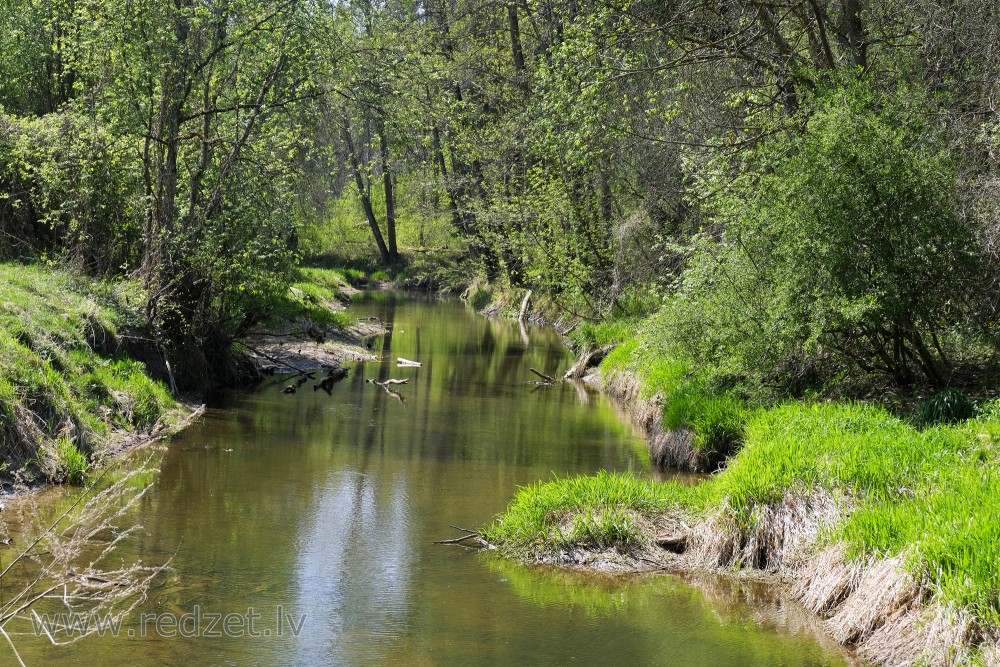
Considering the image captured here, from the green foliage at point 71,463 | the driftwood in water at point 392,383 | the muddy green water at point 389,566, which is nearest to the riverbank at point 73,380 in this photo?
the green foliage at point 71,463

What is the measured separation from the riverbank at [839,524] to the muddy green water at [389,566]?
0.38 metres

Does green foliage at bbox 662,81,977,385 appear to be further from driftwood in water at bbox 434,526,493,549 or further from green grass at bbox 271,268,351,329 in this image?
green grass at bbox 271,268,351,329

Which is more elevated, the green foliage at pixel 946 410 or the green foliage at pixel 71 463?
the green foliage at pixel 946 410

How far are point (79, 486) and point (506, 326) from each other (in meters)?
22.8

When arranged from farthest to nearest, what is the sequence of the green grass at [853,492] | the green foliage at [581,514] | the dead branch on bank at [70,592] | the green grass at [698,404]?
the green grass at [698,404]
the green foliage at [581,514]
the green grass at [853,492]
the dead branch on bank at [70,592]

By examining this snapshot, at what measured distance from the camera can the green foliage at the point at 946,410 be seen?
10391 millimetres

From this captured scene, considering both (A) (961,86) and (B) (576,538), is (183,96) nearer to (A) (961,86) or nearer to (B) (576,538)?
(B) (576,538)

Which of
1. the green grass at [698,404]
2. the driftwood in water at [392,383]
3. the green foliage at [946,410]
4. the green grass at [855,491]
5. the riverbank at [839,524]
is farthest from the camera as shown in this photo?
the driftwood in water at [392,383]

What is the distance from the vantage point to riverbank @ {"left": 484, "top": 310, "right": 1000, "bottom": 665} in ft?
20.6

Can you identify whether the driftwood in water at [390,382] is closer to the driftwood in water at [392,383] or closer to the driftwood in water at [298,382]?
the driftwood in water at [392,383]

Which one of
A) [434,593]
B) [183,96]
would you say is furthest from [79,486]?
[183,96]

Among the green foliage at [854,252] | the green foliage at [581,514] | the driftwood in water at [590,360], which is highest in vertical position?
the green foliage at [854,252]

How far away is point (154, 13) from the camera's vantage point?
1534cm

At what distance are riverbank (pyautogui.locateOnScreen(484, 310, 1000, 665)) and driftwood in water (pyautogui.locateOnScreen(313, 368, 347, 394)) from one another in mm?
9234
